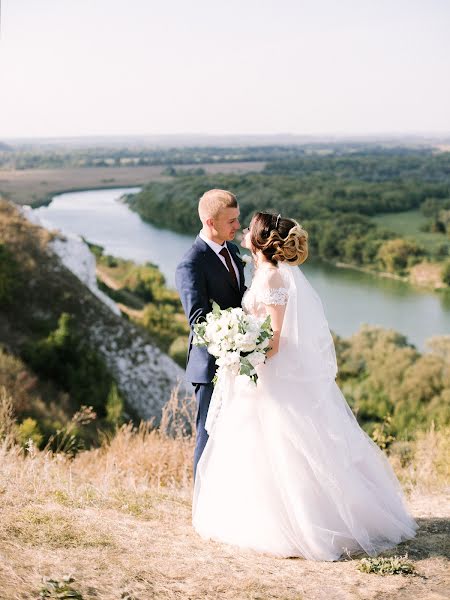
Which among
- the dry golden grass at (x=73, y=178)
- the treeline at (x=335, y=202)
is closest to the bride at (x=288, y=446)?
the dry golden grass at (x=73, y=178)

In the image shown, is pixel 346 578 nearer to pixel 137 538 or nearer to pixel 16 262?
pixel 137 538

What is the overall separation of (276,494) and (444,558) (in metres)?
0.92

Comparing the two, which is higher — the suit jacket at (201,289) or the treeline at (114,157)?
the treeline at (114,157)

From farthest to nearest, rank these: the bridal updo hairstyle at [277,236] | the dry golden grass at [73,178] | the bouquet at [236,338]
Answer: the dry golden grass at [73,178], the bridal updo hairstyle at [277,236], the bouquet at [236,338]

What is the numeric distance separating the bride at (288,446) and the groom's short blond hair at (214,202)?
181mm

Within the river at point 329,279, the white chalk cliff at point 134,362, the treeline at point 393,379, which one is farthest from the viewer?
the river at point 329,279

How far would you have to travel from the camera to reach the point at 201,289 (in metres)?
3.61

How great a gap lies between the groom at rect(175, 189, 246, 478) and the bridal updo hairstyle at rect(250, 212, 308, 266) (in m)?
0.18

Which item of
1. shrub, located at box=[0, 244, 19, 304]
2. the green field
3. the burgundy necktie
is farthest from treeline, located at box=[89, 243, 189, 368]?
the green field

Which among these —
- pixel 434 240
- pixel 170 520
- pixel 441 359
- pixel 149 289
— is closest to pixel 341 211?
pixel 434 240

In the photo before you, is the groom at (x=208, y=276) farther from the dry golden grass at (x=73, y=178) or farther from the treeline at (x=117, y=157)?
the treeline at (x=117, y=157)

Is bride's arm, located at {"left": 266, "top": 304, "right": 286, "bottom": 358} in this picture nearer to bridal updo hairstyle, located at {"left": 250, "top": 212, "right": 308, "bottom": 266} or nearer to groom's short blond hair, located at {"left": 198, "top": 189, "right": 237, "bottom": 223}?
bridal updo hairstyle, located at {"left": 250, "top": 212, "right": 308, "bottom": 266}

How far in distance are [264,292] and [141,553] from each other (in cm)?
145

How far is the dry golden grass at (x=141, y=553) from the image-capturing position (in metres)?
2.91
